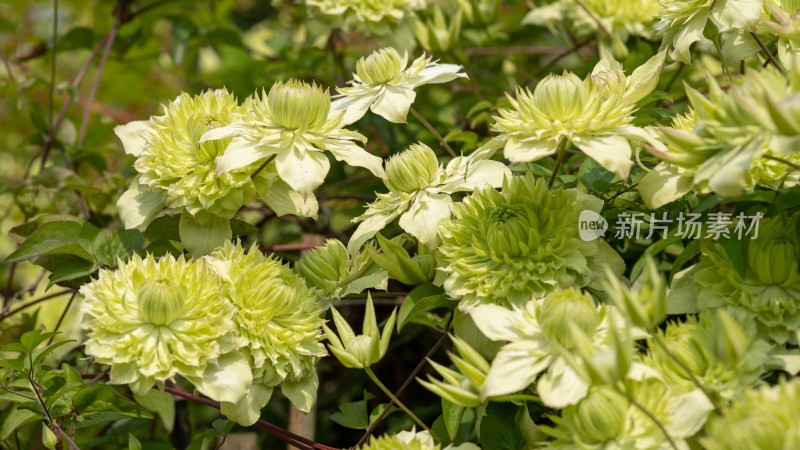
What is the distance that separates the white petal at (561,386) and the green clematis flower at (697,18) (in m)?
0.38

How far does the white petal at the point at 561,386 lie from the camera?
509 millimetres

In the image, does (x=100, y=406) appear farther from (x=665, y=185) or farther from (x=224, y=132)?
(x=665, y=185)

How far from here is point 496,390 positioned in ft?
1.76

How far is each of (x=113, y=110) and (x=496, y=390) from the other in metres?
1.86

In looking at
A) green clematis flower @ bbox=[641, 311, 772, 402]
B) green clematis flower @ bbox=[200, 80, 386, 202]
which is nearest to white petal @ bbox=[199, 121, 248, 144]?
green clematis flower @ bbox=[200, 80, 386, 202]

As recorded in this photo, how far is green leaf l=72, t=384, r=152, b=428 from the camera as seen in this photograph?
731 mm

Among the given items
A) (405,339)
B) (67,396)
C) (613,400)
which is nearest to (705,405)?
(613,400)

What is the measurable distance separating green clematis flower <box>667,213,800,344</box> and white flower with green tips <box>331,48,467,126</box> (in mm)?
337

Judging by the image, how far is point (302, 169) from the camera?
68 cm

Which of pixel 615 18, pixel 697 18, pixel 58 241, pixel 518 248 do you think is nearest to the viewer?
pixel 518 248

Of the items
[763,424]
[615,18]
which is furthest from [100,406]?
[615,18]

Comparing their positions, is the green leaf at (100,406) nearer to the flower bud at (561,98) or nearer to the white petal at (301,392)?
the white petal at (301,392)

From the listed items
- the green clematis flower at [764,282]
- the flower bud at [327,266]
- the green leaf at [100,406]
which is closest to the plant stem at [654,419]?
the green clematis flower at [764,282]

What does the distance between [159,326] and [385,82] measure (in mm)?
371
